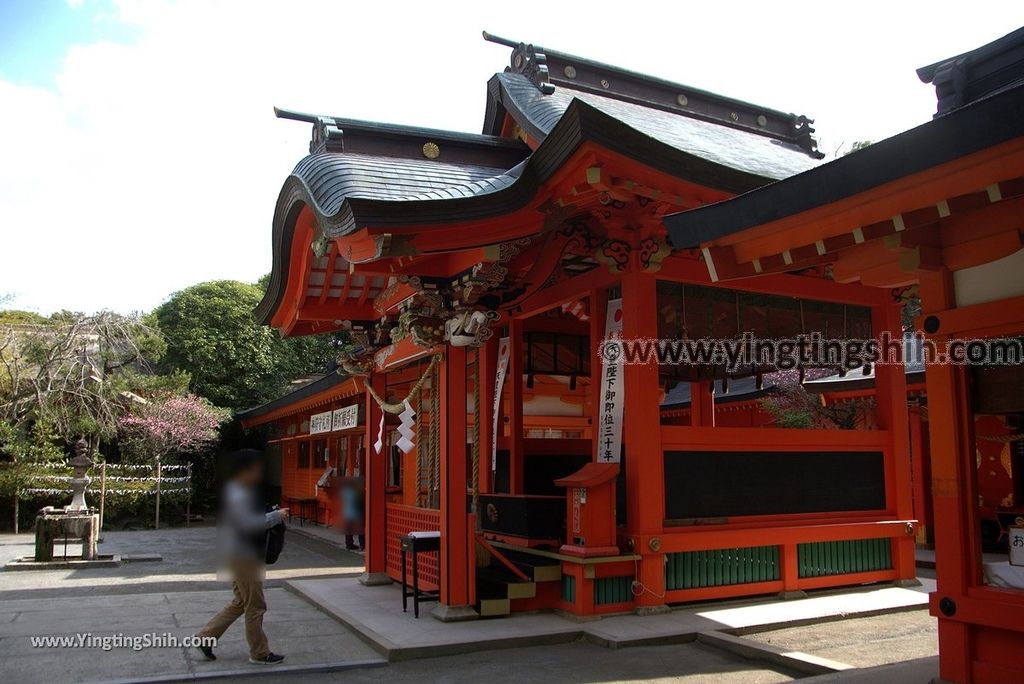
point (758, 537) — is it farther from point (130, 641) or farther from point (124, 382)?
point (124, 382)

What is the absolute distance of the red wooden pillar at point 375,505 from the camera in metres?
9.99

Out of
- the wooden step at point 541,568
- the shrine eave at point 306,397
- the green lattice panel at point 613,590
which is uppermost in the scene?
the shrine eave at point 306,397

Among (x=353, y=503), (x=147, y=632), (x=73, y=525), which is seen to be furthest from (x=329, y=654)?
(x=73, y=525)

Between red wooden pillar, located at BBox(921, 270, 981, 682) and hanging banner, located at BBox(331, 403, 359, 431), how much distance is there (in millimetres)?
13319

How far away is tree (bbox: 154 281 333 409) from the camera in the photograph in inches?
1308

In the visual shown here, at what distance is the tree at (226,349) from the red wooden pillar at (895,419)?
25682mm

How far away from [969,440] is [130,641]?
664 cm

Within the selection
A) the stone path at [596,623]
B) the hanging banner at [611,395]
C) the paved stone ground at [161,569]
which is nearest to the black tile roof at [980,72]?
the hanging banner at [611,395]

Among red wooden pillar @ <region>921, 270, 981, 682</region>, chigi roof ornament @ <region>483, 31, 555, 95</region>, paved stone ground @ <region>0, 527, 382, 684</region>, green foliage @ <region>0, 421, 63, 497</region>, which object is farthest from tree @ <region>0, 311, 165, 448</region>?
red wooden pillar @ <region>921, 270, 981, 682</region>

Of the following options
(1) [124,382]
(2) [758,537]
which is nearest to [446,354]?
(2) [758,537]

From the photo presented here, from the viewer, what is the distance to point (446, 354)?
8.00 metres

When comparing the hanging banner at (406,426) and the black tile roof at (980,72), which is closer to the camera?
the black tile roof at (980,72)

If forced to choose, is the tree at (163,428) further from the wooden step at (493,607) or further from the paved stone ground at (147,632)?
the wooden step at (493,607)

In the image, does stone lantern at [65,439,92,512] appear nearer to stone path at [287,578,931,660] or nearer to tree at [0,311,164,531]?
tree at [0,311,164,531]
